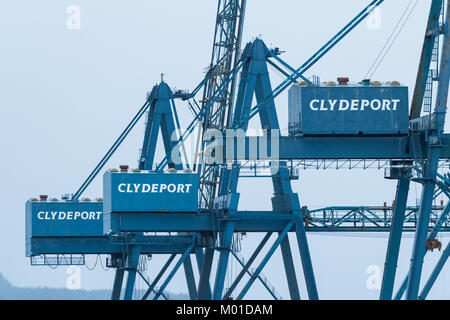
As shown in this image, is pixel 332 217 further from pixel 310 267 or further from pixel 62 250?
pixel 62 250

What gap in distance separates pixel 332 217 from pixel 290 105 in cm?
2662

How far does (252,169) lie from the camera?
72250mm

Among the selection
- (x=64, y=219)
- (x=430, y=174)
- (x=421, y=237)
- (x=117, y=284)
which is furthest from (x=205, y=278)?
(x=430, y=174)

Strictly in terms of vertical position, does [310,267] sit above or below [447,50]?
below

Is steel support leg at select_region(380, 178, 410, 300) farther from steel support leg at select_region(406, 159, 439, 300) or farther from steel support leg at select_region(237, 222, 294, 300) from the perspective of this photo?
steel support leg at select_region(237, 222, 294, 300)

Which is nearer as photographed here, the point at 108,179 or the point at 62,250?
the point at 108,179

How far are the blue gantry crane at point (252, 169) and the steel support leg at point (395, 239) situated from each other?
6cm

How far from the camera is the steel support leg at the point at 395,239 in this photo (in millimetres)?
69250

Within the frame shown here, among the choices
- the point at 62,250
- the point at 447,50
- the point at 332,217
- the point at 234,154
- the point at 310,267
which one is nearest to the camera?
the point at 447,50

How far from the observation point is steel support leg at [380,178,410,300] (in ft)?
227

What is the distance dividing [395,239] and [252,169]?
9.25 m

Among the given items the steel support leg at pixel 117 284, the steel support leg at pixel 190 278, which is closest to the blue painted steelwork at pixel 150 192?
the steel support leg at pixel 190 278
